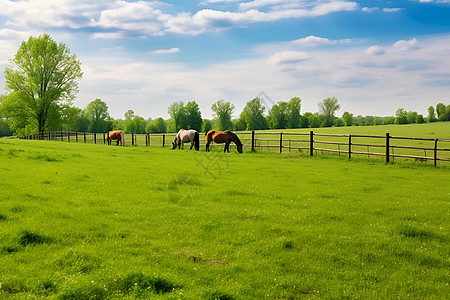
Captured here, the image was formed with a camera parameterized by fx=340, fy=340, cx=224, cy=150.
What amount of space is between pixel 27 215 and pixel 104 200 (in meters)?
2.12

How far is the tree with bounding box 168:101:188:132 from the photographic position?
328 feet

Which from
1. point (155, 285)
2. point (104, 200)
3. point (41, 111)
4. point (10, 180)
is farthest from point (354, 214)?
point (41, 111)

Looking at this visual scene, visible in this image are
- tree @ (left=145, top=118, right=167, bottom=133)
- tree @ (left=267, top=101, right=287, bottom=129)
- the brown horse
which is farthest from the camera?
tree @ (left=145, top=118, right=167, bottom=133)

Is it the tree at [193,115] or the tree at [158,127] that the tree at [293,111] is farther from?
the tree at [158,127]

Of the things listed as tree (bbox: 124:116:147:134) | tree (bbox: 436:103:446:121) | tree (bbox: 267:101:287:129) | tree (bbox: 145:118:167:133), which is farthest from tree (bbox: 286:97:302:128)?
tree (bbox: 436:103:446:121)

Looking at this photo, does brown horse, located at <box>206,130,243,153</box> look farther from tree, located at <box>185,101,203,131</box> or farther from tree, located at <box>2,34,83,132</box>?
tree, located at <box>185,101,203,131</box>

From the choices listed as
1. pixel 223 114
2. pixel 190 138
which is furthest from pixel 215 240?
pixel 223 114

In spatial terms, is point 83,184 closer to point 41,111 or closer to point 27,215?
point 27,215

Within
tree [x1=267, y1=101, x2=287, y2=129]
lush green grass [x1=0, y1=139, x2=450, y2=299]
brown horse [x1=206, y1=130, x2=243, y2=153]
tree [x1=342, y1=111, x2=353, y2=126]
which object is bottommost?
lush green grass [x1=0, y1=139, x2=450, y2=299]

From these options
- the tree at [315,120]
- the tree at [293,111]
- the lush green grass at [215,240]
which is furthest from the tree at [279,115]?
the tree at [315,120]

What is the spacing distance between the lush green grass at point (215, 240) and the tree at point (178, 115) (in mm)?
88033

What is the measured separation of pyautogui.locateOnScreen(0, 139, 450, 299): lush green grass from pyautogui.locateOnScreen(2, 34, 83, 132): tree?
141ft

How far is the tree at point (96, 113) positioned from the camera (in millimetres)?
99244

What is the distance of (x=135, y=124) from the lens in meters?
108
